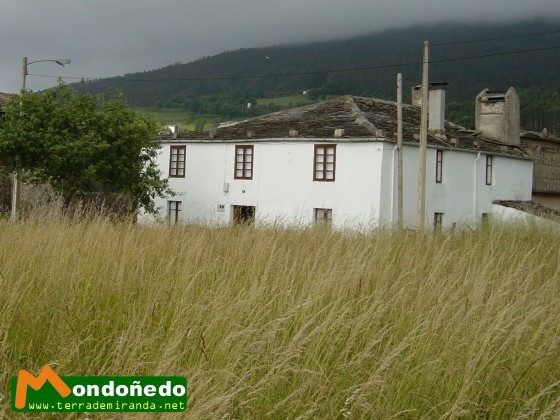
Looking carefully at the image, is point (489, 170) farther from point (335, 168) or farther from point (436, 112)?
point (335, 168)

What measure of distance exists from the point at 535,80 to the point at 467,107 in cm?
8818

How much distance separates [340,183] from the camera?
32.4 metres

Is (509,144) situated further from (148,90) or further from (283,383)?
(148,90)

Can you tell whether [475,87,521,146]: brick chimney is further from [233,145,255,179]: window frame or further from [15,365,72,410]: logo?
[15,365,72,410]: logo

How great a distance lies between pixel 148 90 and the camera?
178m

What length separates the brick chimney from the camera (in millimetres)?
42750

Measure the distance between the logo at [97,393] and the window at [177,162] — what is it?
3370 centimetres

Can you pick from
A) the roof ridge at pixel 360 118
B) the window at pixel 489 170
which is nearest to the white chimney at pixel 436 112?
the window at pixel 489 170

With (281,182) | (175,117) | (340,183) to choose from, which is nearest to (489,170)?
(340,183)

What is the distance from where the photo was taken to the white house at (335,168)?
104ft

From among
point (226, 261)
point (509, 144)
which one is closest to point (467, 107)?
point (509, 144)

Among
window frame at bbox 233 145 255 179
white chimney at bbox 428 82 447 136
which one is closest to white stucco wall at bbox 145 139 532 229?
window frame at bbox 233 145 255 179

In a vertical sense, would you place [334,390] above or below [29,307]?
below

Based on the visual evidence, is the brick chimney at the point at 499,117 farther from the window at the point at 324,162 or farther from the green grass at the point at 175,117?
the green grass at the point at 175,117
